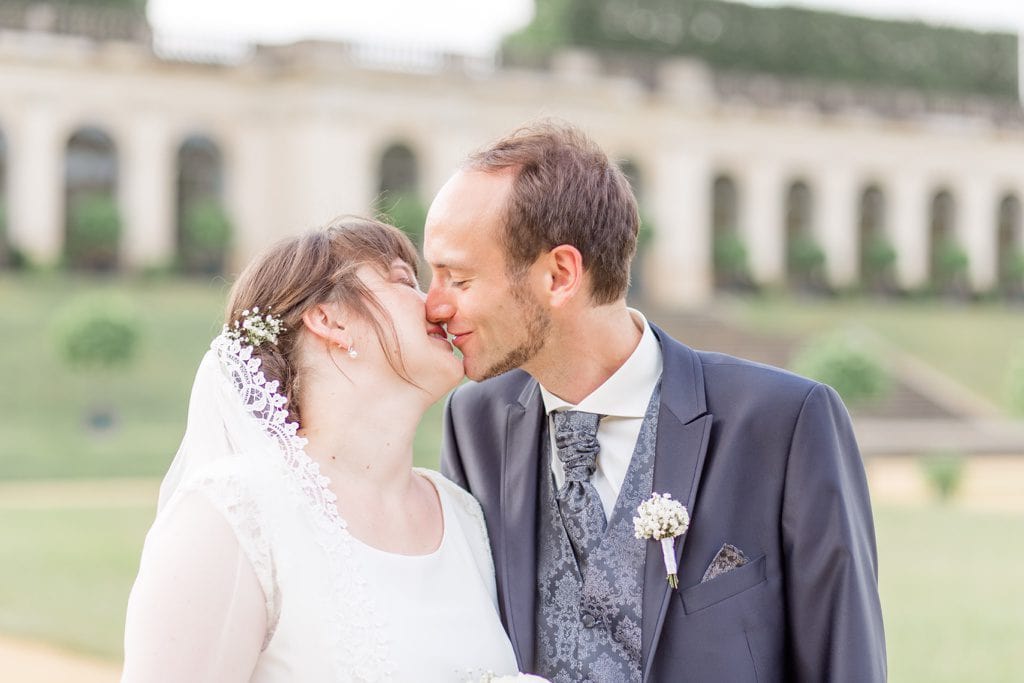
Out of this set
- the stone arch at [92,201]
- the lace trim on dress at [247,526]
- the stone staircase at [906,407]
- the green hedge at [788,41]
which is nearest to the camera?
the lace trim on dress at [247,526]

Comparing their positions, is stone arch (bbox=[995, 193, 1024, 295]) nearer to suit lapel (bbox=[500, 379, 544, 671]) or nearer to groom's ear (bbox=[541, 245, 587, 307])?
suit lapel (bbox=[500, 379, 544, 671])

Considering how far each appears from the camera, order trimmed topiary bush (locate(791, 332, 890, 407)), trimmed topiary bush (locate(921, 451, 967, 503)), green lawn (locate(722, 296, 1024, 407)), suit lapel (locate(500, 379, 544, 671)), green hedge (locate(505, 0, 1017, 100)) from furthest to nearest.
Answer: green hedge (locate(505, 0, 1017, 100)) → green lawn (locate(722, 296, 1024, 407)) → trimmed topiary bush (locate(791, 332, 890, 407)) → trimmed topiary bush (locate(921, 451, 967, 503)) → suit lapel (locate(500, 379, 544, 671))

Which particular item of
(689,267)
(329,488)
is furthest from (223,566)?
(689,267)

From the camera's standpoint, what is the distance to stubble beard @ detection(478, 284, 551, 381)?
9.45ft

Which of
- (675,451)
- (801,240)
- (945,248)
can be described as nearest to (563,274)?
(675,451)

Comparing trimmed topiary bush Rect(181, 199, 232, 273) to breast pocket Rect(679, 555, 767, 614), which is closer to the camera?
breast pocket Rect(679, 555, 767, 614)

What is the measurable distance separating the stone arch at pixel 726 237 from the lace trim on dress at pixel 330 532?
29354mm

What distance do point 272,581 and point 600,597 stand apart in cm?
70

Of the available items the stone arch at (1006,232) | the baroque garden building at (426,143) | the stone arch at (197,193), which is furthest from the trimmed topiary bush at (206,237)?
the stone arch at (1006,232)

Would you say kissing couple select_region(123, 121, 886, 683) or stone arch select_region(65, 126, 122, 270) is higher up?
kissing couple select_region(123, 121, 886, 683)

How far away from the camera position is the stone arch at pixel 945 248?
1372 inches

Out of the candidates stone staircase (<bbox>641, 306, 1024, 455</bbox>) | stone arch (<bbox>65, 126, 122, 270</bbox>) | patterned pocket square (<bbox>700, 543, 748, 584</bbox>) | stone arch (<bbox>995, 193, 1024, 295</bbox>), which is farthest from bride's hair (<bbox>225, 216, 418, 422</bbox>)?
stone arch (<bbox>995, 193, 1024, 295</bbox>)

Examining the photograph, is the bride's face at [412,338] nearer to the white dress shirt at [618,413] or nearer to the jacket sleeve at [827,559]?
the white dress shirt at [618,413]

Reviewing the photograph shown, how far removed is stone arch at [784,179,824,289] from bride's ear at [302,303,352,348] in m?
31.3
